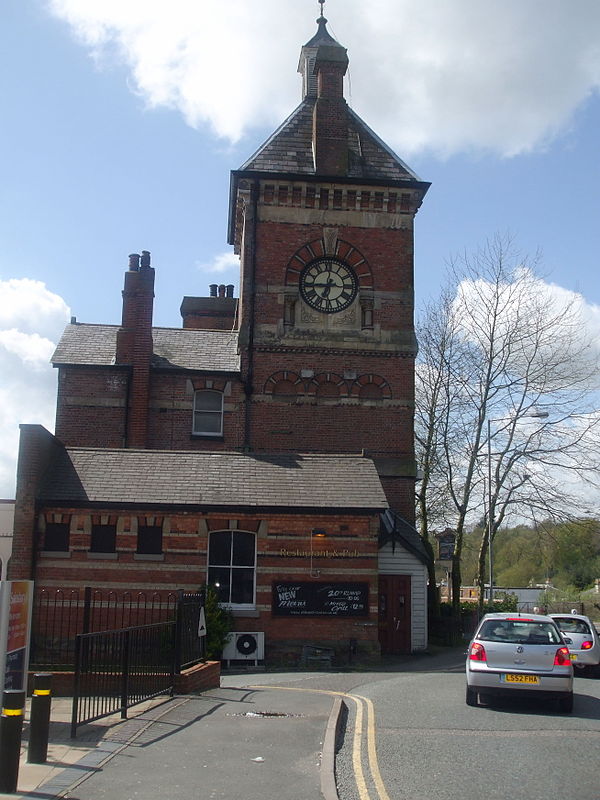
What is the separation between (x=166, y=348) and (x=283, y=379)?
4.35m

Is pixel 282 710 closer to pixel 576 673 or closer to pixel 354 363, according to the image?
pixel 576 673

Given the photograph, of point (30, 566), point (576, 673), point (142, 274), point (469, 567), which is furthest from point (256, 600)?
point (469, 567)

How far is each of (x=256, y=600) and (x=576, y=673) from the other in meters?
7.58

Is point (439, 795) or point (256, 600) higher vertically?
point (256, 600)

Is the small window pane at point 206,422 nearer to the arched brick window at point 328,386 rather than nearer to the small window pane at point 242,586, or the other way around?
the arched brick window at point 328,386

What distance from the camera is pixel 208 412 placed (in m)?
28.5

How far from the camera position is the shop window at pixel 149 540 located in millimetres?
21203

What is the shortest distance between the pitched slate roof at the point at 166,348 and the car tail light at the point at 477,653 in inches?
661

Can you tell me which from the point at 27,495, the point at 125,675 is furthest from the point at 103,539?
the point at 125,675

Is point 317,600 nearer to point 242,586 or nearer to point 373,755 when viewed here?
point 242,586

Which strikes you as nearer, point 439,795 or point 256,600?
point 439,795

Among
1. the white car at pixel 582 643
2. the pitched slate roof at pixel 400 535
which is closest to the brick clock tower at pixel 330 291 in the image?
the pitched slate roof at pixel 400 535

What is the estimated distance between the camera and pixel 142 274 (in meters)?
29.3

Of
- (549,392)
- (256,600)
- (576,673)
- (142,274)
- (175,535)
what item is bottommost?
(576,673)
